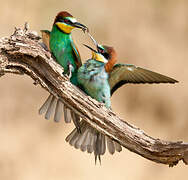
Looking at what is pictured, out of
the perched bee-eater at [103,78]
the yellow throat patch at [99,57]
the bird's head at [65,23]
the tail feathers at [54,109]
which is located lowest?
the tail feathers at [54,109]

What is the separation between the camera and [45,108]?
3109 mm

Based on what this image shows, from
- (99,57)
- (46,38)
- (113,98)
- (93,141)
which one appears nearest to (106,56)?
(99,57)

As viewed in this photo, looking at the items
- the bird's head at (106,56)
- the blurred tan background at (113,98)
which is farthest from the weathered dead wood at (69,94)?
the blurred tan background at (113,98)

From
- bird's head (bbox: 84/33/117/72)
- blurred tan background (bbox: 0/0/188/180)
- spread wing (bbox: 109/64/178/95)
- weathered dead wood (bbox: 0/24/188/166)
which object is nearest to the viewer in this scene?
weathered dead wood (bbox: 0/24/188/166)

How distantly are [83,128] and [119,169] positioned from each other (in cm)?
147

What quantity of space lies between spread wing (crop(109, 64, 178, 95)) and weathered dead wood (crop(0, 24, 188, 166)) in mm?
262

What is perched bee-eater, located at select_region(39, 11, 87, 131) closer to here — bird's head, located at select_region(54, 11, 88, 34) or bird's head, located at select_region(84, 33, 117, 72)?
bird's head, located at select_region(54, 11, 88, 34)

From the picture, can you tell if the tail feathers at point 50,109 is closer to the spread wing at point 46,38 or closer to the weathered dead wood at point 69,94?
the spread wing at point 46,38

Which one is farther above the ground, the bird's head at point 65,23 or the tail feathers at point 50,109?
the bird's head at point 65,23

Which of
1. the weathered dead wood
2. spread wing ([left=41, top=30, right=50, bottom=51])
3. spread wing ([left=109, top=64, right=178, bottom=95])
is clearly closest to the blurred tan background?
spread wing ([left=41, top=30, right=50, bottom=51])

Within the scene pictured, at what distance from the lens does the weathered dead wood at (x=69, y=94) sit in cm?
257

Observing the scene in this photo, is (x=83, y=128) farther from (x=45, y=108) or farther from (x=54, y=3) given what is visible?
(x=54, y=3)

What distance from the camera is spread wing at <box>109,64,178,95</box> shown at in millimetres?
2943

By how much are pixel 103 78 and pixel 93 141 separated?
1.13ft
